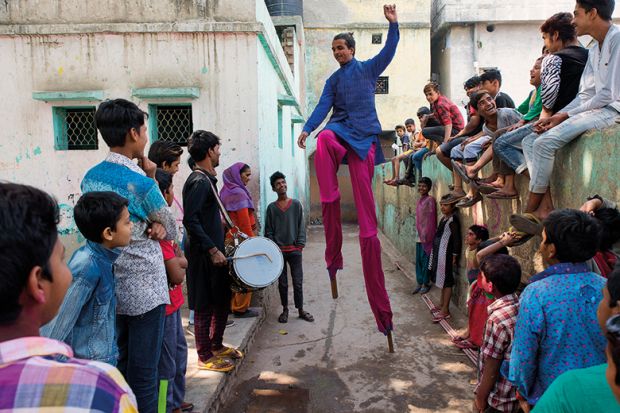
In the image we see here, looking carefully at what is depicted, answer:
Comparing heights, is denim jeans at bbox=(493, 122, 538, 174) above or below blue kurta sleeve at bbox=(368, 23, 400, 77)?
below

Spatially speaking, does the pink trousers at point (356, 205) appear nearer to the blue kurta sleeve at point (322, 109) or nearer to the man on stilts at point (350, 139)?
the man on stilts at point (350, 139)

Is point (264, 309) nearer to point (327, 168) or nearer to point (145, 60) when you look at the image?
point (327, 168)

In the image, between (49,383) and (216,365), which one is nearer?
(49,383)

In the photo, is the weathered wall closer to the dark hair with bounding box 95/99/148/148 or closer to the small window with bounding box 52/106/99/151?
the dark hair with bounding box 95/99/148/148

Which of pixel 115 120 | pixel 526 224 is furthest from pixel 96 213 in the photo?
pixel 526 224

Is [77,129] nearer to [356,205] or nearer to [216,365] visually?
[216,365]

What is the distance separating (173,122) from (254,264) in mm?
3283

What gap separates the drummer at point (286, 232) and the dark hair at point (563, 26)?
3.36m

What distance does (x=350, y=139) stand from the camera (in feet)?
10.7

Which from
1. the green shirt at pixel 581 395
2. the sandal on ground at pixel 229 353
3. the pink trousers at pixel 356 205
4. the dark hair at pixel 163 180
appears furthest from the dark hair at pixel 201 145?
the green shirt at pixel 581 395

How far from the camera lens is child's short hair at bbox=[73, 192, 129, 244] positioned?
1.81m

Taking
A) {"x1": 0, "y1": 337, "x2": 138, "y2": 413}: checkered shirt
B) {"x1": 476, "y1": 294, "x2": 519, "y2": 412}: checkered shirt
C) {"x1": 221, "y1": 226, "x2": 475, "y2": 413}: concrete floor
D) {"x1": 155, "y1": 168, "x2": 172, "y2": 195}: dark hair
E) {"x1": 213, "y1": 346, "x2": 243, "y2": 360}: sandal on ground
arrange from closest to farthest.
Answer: {"x1": 0, "y1": 337, "x2": 138, "y2": 413}: checkered shirt → {"x1": 476, "y1": 294, "x2": 519, "y2": 412}: checkered shirt → {"x1": 155, "y1": 168, "x2": 172, "y2": 195}: dark hair → {"x1": 221, "y1": 226, "x2": 475, "y2": 413}: concrete floor → {"x1": 213, "y1": 346, "x2": 243, "y2": 360}: sandal on ground

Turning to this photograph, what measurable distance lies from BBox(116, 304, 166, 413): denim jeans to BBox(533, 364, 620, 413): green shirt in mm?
1752

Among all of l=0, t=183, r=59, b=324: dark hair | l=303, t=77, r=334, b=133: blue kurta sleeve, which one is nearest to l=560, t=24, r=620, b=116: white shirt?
l=303, t=77, r=334, b=133: blue kurta sleeve
